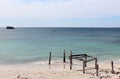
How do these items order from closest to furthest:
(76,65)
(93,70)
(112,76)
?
(112,76), (93,70), (76,65)

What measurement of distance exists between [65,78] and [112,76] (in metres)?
4.81

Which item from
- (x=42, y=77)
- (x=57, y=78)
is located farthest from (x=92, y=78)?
(x=42, y=77)

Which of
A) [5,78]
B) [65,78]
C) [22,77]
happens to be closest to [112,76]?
[65,78]

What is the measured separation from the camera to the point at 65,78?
74.4 ft

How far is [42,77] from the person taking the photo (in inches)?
914

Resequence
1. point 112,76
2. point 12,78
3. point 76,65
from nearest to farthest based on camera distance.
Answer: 1. point 12,78
2. point 112,76
3. point 76,65

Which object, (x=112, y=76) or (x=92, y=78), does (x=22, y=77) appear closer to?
(x=92, y=78)

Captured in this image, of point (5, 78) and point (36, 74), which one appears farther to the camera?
point (36, 74)

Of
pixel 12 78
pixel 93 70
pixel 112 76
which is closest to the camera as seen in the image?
pixel 12 78

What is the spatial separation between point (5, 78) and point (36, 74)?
136 inches

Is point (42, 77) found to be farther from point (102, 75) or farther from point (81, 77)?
point (102, 75)

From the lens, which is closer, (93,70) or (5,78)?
(5,78)

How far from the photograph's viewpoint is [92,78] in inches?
901

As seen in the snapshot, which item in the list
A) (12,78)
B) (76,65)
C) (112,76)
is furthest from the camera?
(76,65)
